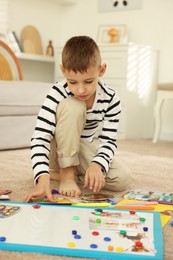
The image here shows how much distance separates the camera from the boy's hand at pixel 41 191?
108cm

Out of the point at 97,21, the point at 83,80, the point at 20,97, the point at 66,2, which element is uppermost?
the point at 66,2

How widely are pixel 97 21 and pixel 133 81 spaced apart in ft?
2.65

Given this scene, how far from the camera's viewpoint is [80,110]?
1.30 metres

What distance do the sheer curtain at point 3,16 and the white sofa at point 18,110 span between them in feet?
3.90

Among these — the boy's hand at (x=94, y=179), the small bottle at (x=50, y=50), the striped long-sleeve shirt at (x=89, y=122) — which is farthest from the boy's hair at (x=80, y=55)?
the small bottle at (x=50, y=50)

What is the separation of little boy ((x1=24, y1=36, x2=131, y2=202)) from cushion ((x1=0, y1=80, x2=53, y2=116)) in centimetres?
94

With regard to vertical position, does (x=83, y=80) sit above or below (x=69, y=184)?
above

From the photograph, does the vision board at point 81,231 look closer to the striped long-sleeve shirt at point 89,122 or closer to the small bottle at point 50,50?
the striped long-sleeve shirt at point 89,122

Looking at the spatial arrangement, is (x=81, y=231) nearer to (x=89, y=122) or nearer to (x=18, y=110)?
(x=89, y=122)

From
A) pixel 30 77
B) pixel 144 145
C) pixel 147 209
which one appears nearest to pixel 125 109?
pixel 144 145

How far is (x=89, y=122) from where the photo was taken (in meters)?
1.38

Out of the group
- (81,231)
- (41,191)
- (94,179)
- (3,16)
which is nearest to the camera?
(81,231)

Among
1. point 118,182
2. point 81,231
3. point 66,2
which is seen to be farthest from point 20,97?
point 66,2

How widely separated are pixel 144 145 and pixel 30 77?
4.72 feet
